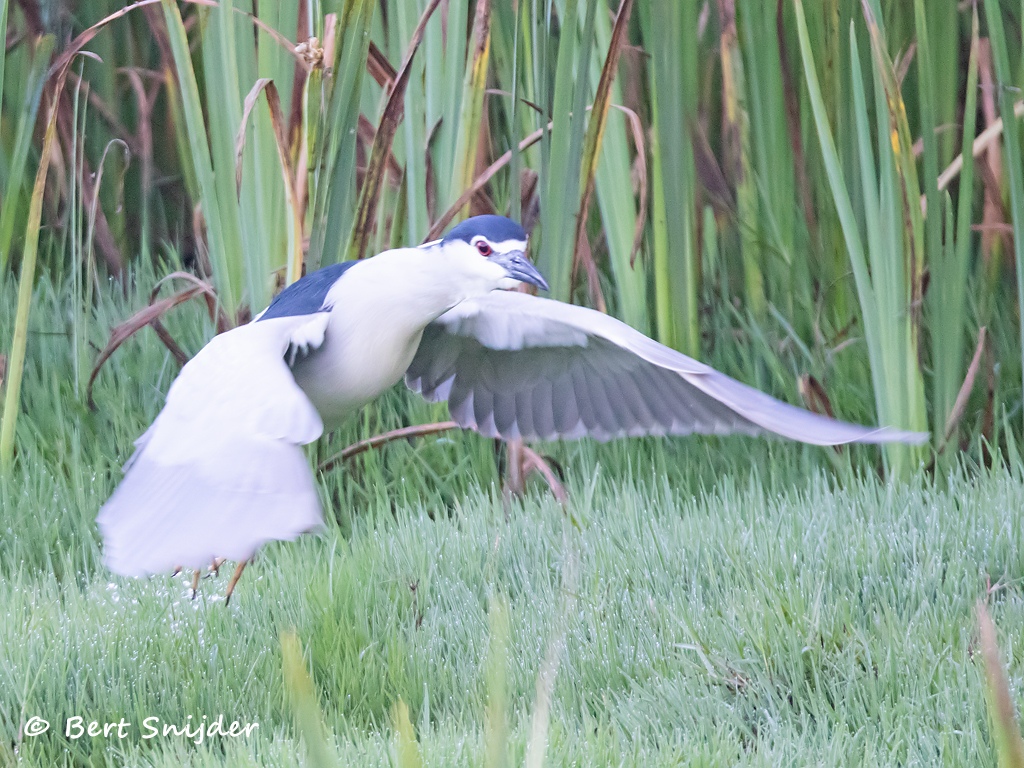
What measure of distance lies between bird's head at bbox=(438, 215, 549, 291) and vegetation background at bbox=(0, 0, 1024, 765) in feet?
1.65

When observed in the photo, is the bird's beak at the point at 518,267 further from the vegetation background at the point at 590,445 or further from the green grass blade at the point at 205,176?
the green grass blade at the point at 205,176

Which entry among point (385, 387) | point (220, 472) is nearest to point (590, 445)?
point (385, 387)

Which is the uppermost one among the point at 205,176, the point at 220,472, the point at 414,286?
the point at 205,176

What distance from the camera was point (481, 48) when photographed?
9.18 ft

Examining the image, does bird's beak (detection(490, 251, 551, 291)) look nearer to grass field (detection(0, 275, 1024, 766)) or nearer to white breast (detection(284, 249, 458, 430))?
white breast (detection(284, 249, 458, 430))

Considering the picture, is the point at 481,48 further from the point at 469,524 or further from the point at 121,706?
the point at 121,706

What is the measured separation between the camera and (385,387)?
2.36 meters

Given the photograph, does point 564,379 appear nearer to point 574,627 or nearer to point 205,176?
point 574,627

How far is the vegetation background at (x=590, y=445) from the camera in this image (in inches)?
75.4

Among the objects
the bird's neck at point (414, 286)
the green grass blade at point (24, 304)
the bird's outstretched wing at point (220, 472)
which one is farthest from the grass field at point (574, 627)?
the bird's neck at point (414, 286)

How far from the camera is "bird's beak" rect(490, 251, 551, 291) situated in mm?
2104

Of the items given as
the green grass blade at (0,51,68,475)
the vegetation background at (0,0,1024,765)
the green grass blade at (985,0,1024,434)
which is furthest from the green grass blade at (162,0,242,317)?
the green grass blade at (985,0,1024,434)

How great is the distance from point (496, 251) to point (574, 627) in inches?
26.6

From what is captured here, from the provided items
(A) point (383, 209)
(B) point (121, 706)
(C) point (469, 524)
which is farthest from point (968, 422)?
(B) point (121, 706)
